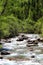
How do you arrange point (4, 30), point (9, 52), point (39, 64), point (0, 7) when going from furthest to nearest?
point (4, 30) → point (0, 7) → point (9, 52) → point (39, 64)

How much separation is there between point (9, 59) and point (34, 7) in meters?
43.5

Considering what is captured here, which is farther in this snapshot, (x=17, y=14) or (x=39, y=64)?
(x=17, y=14)

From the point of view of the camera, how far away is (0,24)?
33.2 metres

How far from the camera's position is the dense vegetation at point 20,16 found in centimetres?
3509

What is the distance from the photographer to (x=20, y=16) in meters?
65.3

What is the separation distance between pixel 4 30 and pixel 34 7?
28.9m

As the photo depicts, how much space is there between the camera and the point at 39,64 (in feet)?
59.9

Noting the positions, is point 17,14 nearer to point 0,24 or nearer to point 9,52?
point 0,24

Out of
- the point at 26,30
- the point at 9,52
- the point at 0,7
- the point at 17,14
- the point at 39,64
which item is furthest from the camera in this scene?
the point at 17,14

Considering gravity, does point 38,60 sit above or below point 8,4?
below

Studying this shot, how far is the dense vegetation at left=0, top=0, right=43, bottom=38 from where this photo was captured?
1382 inches

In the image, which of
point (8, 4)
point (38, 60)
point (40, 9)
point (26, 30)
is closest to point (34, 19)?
point (40, 9)

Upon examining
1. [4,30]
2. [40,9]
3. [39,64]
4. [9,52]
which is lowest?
[39,64]

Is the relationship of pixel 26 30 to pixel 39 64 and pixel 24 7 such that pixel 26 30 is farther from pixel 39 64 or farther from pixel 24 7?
pixel 39 64
